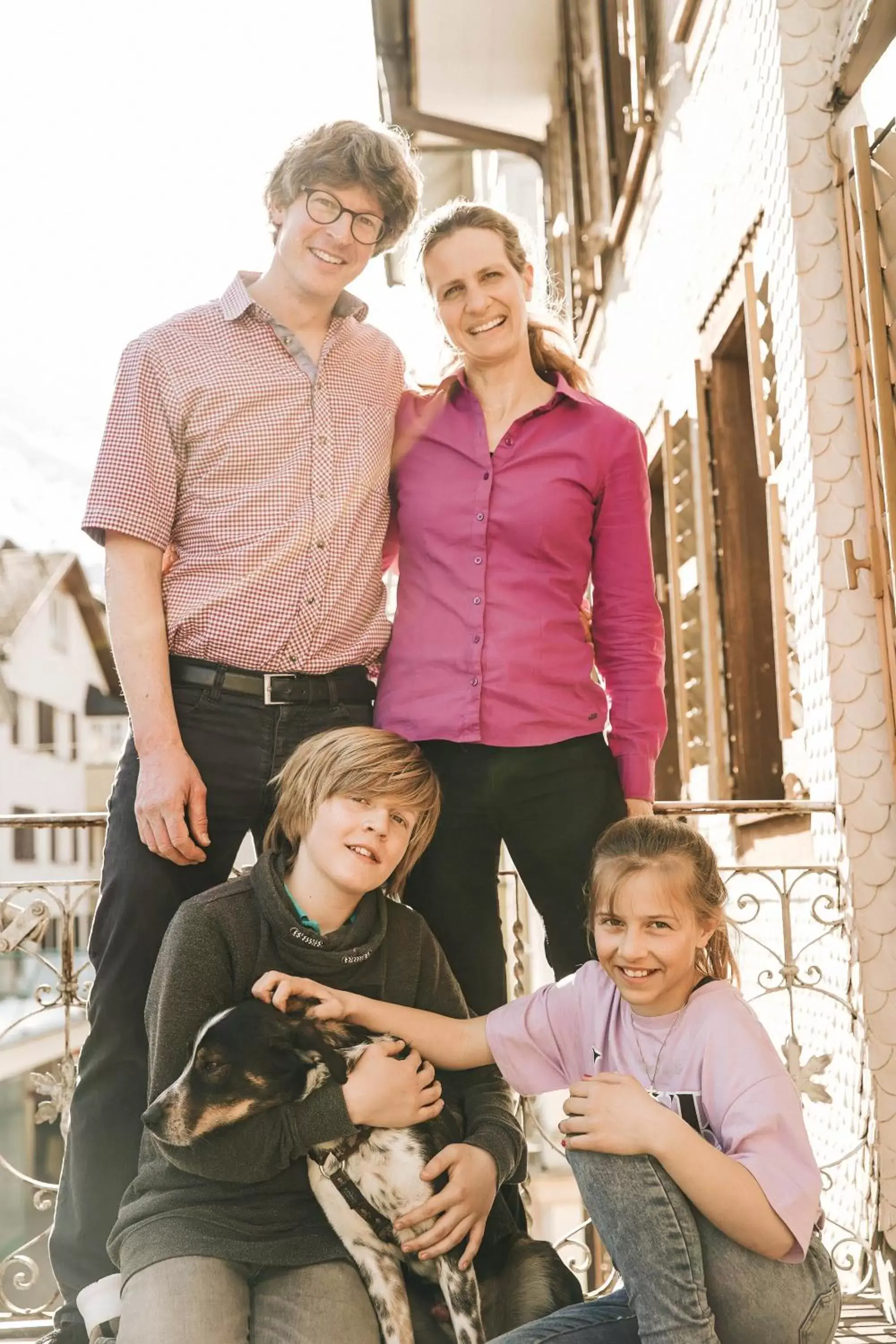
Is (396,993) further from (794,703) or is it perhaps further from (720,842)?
(720,842)

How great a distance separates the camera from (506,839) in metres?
2.69

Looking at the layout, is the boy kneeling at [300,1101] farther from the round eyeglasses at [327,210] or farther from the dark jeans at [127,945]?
the round eyeglasses at [327,210]

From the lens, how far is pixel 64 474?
44500 millimetres

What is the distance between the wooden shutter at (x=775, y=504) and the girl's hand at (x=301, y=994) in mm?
2316

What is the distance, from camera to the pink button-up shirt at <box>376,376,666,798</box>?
261 cm

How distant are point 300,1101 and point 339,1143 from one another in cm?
10

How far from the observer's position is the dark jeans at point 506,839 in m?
2.61

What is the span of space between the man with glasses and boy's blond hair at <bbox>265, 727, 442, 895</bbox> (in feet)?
0.41

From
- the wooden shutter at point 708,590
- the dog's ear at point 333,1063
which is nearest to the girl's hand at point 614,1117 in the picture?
the dog's ear at point 333,1063

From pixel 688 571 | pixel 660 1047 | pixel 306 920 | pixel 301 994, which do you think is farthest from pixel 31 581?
pixel 660 1047

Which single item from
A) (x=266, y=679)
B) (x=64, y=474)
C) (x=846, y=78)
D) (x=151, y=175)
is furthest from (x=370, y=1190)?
(x=64, y=474)

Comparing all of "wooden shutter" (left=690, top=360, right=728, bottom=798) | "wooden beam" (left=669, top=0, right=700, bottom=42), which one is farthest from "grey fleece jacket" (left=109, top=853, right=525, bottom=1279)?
"wooden beam" (left=669, top=0, right=700, bottom=42)

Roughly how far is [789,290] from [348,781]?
239 centimetres

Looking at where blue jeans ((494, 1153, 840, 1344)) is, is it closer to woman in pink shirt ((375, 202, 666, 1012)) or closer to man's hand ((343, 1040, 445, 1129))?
man's hand ((343, 1040, 445, 1129))
